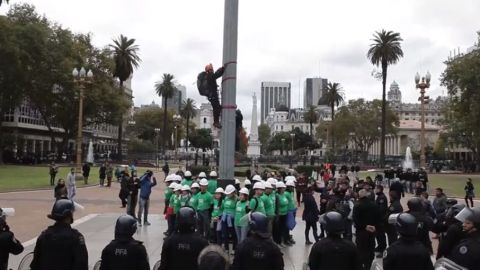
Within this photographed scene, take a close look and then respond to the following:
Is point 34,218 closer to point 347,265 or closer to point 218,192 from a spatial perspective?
point 218,192

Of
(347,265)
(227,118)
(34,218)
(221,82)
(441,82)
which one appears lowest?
(34,218)

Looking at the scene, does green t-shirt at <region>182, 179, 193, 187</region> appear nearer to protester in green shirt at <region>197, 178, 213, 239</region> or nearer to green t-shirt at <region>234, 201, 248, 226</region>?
protester in green shirt at <region>197, 178, 213, 239</region>

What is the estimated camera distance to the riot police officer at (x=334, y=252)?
5.56m

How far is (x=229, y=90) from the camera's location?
53.6ft

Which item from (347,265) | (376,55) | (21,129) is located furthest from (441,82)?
(21,129)

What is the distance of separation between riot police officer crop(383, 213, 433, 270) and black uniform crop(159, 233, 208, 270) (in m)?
1.96

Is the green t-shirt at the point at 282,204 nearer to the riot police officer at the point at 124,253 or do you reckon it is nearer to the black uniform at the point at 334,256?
the black uniform at the point at 334,256

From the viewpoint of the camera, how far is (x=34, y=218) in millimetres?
19438

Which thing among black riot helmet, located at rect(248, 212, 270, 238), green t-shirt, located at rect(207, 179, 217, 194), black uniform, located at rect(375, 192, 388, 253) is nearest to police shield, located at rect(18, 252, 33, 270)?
black riot helmet, located at rect(248, 212, 270, 238)

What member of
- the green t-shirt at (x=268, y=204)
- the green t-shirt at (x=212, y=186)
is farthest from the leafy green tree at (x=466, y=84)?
the green t-shirt at (x=268, y=204)

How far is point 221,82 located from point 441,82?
43.9m

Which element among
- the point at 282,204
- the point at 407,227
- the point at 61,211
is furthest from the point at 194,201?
the point at 407,227

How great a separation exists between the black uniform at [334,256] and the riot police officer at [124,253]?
5.75 ft

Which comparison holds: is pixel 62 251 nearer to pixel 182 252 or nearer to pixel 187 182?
pixel 182 252
